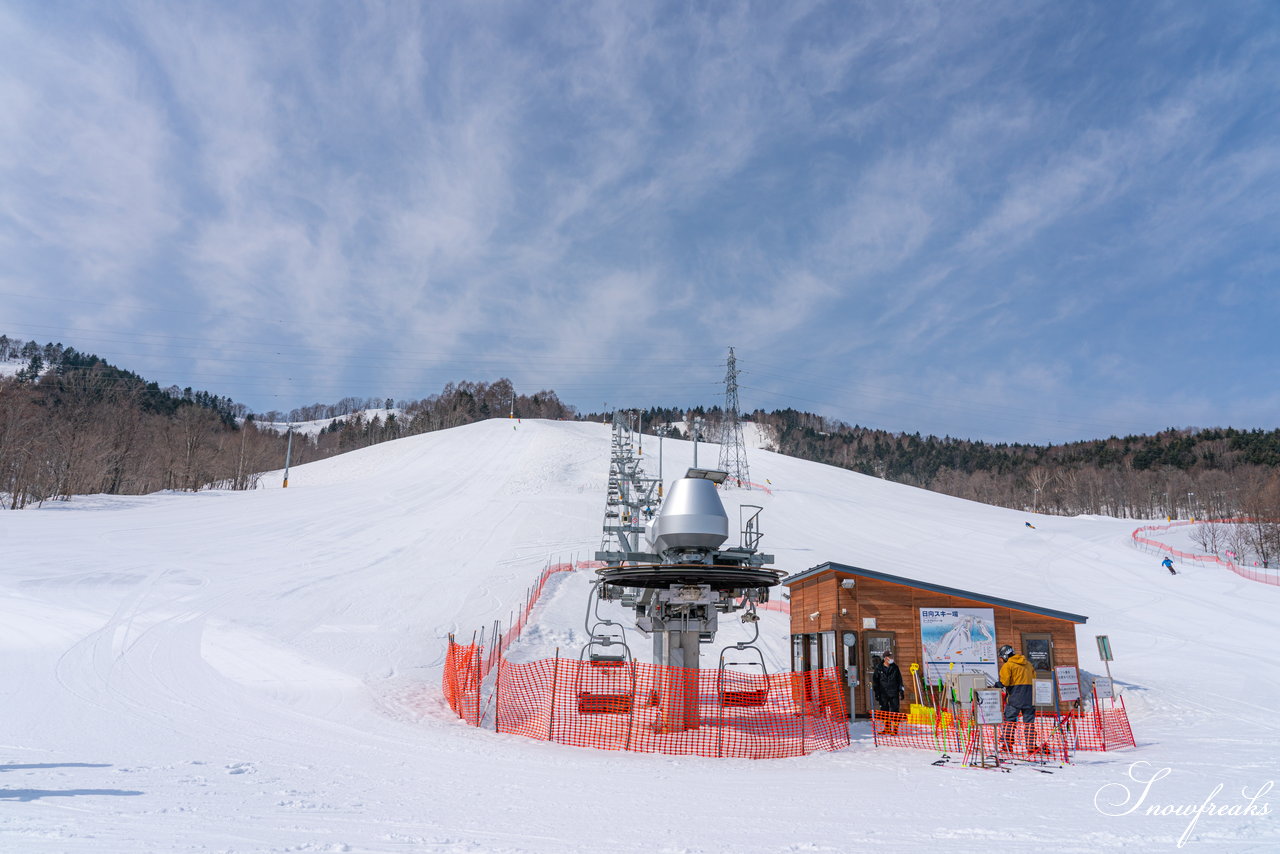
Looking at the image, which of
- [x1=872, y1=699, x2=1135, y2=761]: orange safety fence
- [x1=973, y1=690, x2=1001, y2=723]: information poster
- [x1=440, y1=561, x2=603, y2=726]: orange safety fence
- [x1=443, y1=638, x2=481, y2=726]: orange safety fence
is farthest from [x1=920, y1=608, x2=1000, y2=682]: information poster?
[x1=443, y1=638, x2=481, y2=726]: orange safety fence

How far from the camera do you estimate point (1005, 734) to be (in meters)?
12.8

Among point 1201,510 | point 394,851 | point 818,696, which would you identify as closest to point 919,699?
point 818,696

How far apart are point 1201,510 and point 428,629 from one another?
130 metres

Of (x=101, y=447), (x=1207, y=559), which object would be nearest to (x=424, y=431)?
(x=101, y=447)

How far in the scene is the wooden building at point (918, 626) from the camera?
1889 centimetres

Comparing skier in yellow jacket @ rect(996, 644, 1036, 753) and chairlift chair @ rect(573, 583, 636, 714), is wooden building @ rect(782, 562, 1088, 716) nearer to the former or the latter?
chairlift chair @ rect(573, 583, 636, 714)

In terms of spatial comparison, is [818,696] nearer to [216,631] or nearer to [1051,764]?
[1051,764]

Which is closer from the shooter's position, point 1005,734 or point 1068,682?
point 1005,734

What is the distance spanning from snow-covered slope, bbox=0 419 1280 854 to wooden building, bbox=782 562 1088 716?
2424 millimetres

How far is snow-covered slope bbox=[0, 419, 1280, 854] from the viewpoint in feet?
22.7

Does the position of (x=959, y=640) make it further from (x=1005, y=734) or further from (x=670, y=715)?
(x=670, y=715)

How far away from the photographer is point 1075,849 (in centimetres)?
639

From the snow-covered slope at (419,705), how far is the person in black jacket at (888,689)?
128 cm

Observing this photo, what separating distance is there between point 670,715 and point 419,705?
18.7 feet
